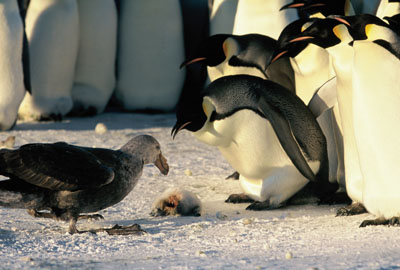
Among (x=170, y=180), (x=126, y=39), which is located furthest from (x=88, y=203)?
(x=126, y=39)

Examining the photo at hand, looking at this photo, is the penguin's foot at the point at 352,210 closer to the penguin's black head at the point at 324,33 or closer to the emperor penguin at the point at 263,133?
the emperor penguin at the point at 263,133

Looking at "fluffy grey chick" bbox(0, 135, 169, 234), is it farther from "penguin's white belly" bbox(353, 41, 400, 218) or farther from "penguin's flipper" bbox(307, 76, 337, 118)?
"penguin's flipper" bbox(307, 76, 337, 118)

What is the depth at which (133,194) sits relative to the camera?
16.9ft

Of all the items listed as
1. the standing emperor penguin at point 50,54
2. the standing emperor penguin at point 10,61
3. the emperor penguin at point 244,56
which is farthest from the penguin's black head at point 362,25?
the standing emperor penguin at point 50,54

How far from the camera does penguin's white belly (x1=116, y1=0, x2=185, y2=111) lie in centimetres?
865

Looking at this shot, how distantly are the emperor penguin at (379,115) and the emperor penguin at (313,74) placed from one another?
67 cm

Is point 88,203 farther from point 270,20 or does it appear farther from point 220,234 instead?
point 270,20

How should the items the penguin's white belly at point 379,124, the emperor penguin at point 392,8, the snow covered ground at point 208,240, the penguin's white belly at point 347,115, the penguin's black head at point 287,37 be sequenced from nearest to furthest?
1. the snow covered ground at point 208,240
2. the penguin's white belly at point 379,124
3. the penguin's white belly at point 347,115
4. the emperor penguin at point 392,8
5. the penguin's black head at point 287,37

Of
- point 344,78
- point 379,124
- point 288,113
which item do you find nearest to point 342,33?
point 344,78

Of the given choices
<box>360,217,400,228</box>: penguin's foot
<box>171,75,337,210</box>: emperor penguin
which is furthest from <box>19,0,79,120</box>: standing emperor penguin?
<box>360,217,400,228</box>: penguin's foot

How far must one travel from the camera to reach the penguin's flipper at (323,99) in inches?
191

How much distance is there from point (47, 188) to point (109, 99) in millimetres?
4904

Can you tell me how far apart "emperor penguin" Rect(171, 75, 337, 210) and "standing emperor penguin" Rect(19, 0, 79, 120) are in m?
3.48

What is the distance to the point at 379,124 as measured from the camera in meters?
4.05
